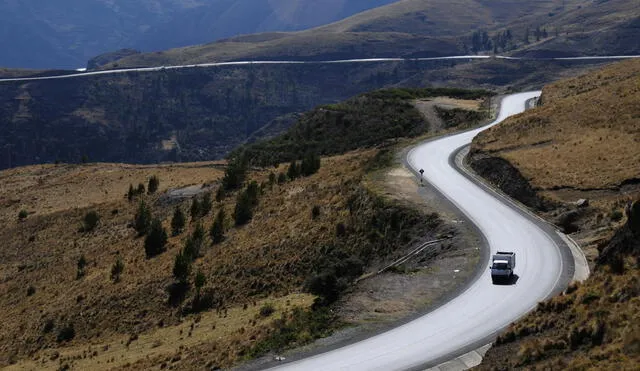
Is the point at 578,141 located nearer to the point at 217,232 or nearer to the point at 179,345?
the point at 217,232

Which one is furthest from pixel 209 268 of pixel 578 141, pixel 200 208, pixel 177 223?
pixel 578 141

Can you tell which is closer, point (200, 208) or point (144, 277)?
point (144, 277)

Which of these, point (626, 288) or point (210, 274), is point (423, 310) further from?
point (210, 274)

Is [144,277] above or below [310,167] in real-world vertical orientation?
below

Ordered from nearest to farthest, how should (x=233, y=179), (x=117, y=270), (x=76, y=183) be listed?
(x=117, y=270) → (x=233, y=179) → (x=76, y=183)

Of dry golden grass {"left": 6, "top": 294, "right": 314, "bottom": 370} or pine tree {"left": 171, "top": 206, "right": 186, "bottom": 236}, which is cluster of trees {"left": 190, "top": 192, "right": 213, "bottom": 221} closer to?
pine tree {"left": 171, "top": 206, "right": 186, "bottom": 236}

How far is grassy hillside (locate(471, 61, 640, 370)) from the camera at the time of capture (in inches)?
745

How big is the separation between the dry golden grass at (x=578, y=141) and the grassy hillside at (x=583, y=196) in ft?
0.24

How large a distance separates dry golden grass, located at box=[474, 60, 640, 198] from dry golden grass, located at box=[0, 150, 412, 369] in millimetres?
11451

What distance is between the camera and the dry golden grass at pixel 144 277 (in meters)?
32.1

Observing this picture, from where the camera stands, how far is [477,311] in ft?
89.5

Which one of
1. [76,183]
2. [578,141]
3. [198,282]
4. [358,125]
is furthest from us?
[358,125]

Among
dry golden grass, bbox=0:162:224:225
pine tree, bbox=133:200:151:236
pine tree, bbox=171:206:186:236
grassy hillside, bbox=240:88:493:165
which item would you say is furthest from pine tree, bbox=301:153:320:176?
grassy hillside, bbox=240:88:493:165

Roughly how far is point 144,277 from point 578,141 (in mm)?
31221
